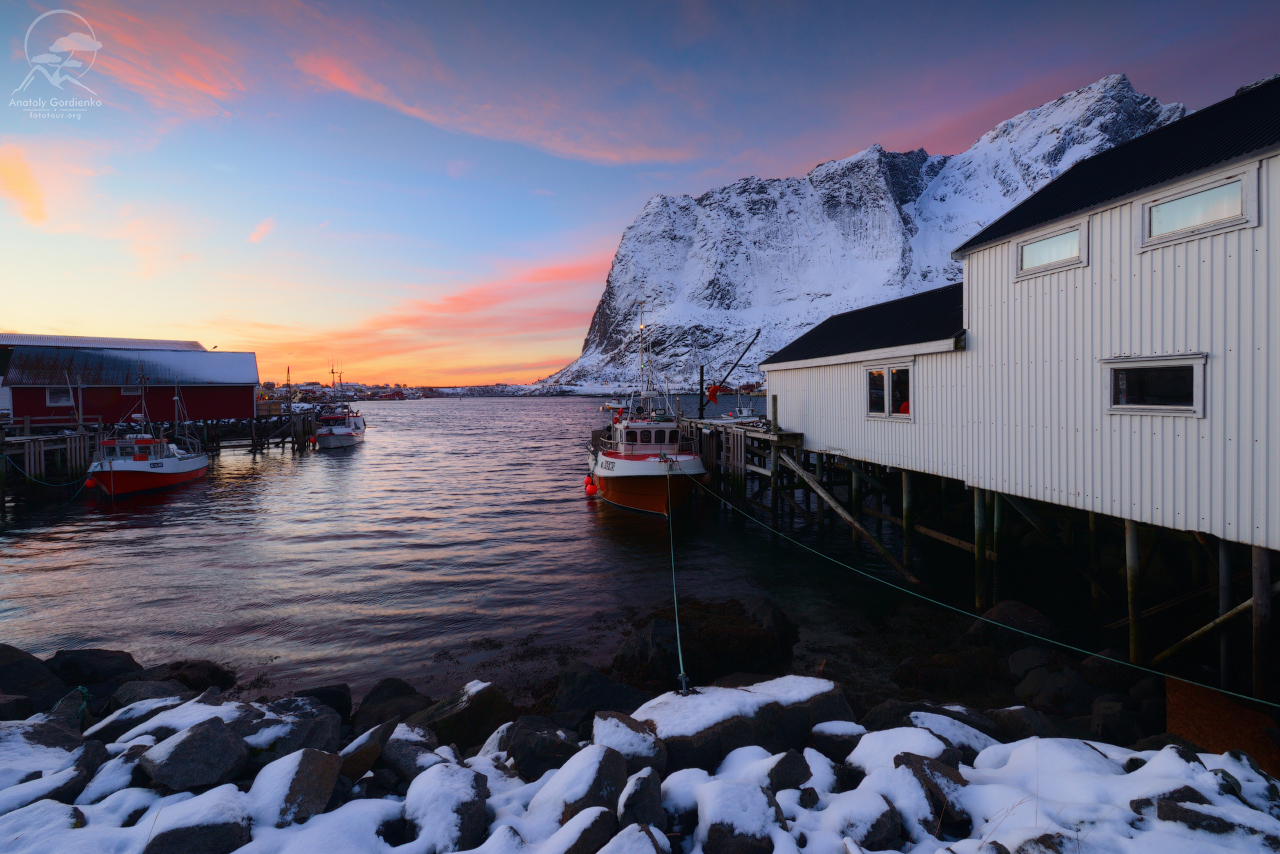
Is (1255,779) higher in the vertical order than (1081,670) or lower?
higher

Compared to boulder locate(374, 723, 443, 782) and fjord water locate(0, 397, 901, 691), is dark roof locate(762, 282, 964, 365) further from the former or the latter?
boulder locate(374, 723, 443, 782)

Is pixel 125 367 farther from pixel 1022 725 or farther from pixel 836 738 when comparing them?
pixel 1022 725

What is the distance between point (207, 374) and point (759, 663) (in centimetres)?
4804

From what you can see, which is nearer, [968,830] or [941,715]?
[968,830]

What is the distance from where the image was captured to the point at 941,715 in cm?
560

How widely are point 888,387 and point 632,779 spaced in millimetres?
10514

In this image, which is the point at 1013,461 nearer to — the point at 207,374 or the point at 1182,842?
the point at 1182,842

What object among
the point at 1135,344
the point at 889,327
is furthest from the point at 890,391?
the point at 1135,344

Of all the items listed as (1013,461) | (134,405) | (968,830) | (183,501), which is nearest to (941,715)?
(968,830)

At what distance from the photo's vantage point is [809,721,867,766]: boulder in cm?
531

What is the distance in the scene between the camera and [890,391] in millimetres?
12562

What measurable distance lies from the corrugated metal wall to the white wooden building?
0.02 m

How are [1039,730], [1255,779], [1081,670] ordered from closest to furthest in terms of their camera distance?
1. [1255,779]
2. [1039,730]
3. [1081,670]

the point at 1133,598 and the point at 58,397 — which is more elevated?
the point at 58,397
